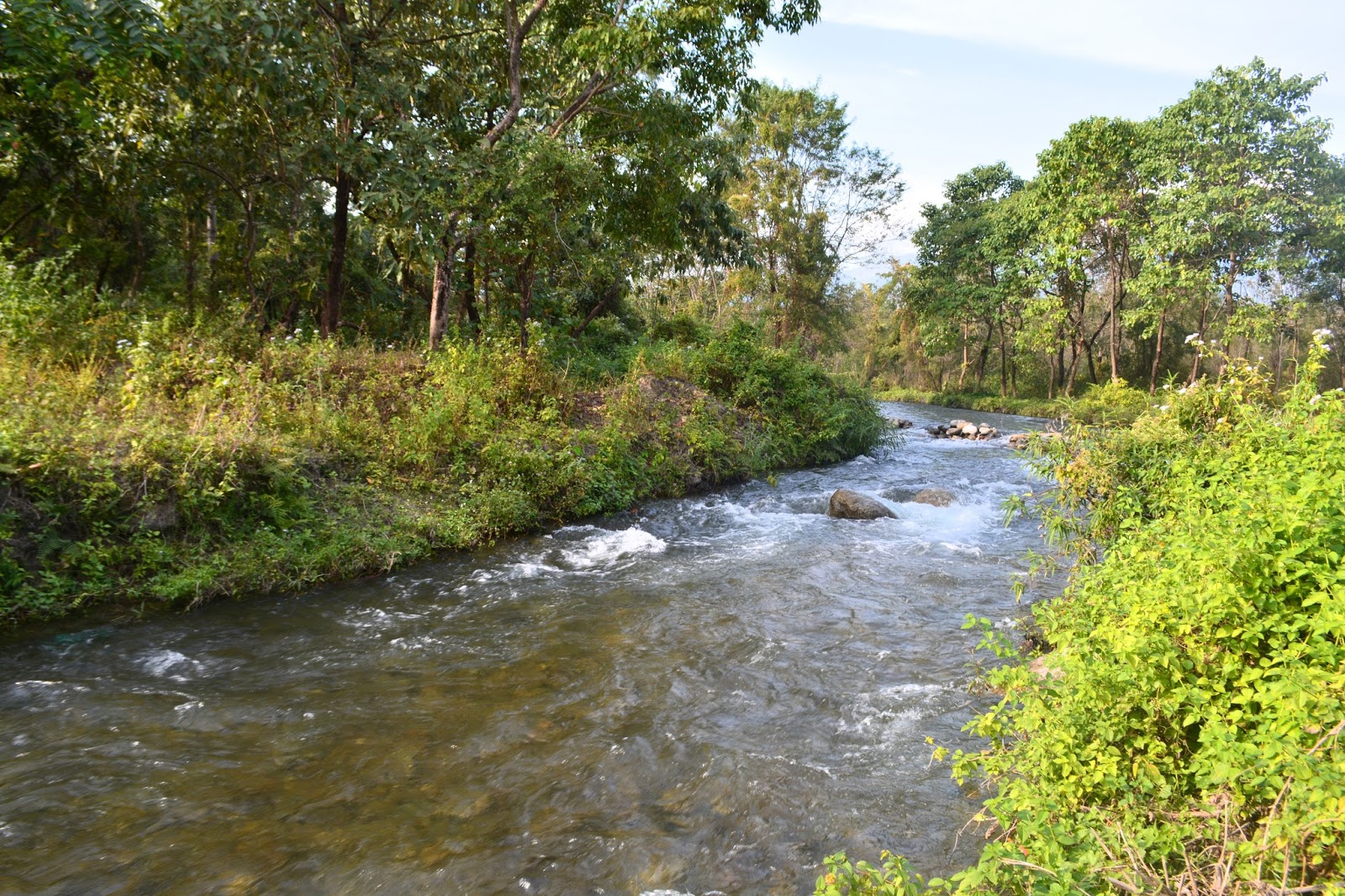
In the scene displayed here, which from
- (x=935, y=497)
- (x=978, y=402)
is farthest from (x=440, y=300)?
(x=978, y=402)

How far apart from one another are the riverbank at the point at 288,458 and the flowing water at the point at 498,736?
0.58 meters

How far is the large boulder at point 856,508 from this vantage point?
36.6ft

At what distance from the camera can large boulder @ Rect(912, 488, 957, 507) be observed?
1214 centimetres

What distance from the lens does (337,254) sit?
1252 centimetres

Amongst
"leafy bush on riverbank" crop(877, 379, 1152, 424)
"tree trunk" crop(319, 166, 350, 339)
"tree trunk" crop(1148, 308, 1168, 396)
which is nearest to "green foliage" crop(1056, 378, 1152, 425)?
"leafy bush on riverbank" crop(877, 379, 1152, 424)

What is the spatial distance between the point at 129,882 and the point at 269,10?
10592mm

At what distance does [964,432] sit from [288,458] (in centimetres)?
2181

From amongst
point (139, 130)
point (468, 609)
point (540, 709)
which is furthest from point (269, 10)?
point (540, 709)

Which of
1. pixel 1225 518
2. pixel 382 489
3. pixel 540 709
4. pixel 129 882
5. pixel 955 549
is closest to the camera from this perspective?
pixel 129 882

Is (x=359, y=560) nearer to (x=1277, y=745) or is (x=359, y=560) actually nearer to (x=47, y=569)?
(x=47, y=569)

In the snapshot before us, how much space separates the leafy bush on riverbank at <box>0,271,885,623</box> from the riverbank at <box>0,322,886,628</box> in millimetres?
22

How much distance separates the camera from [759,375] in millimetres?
16141

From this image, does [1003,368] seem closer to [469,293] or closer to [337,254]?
[469,293]

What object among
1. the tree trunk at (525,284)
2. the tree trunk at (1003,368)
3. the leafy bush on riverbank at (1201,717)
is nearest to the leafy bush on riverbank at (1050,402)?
the tree trunk at (1003,368)
